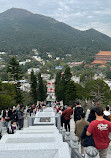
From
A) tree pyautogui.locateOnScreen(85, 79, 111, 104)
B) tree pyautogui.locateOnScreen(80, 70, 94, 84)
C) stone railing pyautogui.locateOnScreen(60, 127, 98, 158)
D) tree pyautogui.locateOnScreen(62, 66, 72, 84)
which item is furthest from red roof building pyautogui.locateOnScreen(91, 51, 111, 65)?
stone railing pyautogui.locateOnScreen(60, 127, 98, 158)

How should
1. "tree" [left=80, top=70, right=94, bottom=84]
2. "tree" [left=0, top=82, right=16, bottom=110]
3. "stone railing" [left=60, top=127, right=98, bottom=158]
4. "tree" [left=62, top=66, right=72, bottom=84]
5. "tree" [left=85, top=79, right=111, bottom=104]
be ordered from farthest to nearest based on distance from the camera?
"tree" [left=80, top=70, right=94, bottom=84]
"tree" [left=62, top=66, right=72, bottom=84]
"tree" [left=85, top=79, right=111, bottom=104]
"tree" [left=0, top=82, right=16, bottom=110]
"stone railing" [left=60, top=127, right=98, bottom=158]

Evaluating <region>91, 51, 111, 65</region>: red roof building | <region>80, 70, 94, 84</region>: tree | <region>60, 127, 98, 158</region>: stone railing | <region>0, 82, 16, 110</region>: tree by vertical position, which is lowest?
<region>80, 70, 94, 84</region>: tree

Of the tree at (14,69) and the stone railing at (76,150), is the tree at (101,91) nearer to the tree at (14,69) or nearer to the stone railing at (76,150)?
the tree at (14,69)

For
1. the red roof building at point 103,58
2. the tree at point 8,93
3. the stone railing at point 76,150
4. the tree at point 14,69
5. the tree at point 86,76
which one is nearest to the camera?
the stone railing at point 76,150

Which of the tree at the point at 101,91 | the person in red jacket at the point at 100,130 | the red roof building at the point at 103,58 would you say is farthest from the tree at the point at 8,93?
the red roof building at the point at 103,58

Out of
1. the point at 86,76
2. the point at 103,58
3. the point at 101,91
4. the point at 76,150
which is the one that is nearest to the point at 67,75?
the point at 101,91

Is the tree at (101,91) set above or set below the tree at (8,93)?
below

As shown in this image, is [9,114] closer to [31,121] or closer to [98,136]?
[31,121]

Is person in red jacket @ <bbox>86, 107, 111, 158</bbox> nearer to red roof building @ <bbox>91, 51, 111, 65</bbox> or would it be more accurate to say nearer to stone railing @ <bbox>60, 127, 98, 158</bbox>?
stone railing @ <bbox>60, 127, 98, 158</bbox>

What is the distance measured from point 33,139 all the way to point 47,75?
66.2 m

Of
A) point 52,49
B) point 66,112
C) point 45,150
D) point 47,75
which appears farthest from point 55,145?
point 52,49

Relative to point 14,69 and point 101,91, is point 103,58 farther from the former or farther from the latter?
point 14,69

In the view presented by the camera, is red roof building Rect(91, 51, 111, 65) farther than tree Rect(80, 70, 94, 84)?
Yes

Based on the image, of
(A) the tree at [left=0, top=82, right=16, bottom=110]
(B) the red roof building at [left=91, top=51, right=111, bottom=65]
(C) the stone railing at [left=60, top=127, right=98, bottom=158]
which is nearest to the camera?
(C) the stone railing at [left=60, top=127, right=98, bottom=158]
